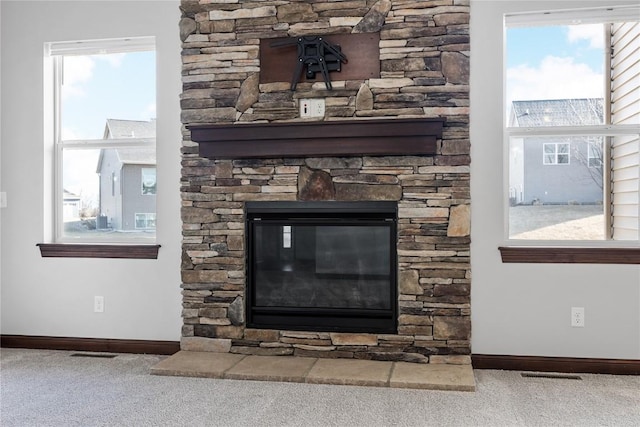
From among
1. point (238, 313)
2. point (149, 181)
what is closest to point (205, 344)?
point (238, 313)

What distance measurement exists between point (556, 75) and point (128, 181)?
283cm

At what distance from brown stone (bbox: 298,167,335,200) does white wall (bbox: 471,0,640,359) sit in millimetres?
856

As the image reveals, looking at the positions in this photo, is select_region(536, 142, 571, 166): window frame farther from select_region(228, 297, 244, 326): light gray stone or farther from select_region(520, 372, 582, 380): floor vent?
select_region(228, 297, 244, 326): light gray stone

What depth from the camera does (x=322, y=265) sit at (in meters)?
3.52

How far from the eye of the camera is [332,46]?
3.41 metres

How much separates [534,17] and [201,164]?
2.22 metres

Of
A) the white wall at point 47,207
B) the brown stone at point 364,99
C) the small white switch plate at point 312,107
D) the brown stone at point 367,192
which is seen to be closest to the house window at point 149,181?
the white wall at point 47,207

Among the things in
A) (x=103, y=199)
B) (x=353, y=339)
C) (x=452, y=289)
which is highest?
(x=103, y=199)

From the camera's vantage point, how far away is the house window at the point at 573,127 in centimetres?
336

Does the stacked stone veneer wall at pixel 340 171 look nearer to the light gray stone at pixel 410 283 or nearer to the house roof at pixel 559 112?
the light gray stone at pixel 410 283

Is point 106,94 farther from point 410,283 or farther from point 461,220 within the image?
point 461,220

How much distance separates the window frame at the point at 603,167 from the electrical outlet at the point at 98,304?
2600 mm

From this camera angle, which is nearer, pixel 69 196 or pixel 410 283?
pixel 410 283

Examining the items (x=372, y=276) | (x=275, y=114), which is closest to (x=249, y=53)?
(x=275, y=114)
